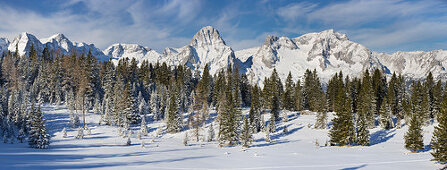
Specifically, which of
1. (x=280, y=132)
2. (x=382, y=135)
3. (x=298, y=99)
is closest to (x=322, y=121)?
(x=280, y=132)

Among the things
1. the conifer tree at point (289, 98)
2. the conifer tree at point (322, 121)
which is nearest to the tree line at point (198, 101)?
the conifer tree at point (322, 121)

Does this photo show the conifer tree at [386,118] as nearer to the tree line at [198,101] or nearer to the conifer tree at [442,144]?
the tree line at [198,101]

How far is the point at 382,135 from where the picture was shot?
187 ft

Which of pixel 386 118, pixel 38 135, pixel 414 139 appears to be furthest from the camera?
pixel 386 118

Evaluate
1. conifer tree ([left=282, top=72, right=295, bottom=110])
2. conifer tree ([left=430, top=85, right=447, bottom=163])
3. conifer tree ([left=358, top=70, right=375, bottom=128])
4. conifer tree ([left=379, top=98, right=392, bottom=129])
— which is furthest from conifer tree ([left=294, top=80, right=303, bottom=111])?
conifer tree ([left=430, top=85, right=447, bottom=163])

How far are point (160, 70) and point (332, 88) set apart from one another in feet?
193

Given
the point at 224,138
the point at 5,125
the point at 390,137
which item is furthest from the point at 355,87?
the point at 5,125

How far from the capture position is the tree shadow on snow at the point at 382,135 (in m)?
53.7

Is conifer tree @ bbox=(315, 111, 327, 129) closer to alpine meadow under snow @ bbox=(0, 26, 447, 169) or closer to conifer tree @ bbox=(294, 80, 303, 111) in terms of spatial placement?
alpine meadow under snow @ bbox=(0, 26, 447, 169)

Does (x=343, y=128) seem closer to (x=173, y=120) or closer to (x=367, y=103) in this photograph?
(x=367, y=103)

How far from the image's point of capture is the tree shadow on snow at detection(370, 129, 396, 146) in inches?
2116

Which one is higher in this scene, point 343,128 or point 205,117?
point 205,117

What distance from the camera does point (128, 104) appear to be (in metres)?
64.8

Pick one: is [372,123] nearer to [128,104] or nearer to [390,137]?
[390,137]
